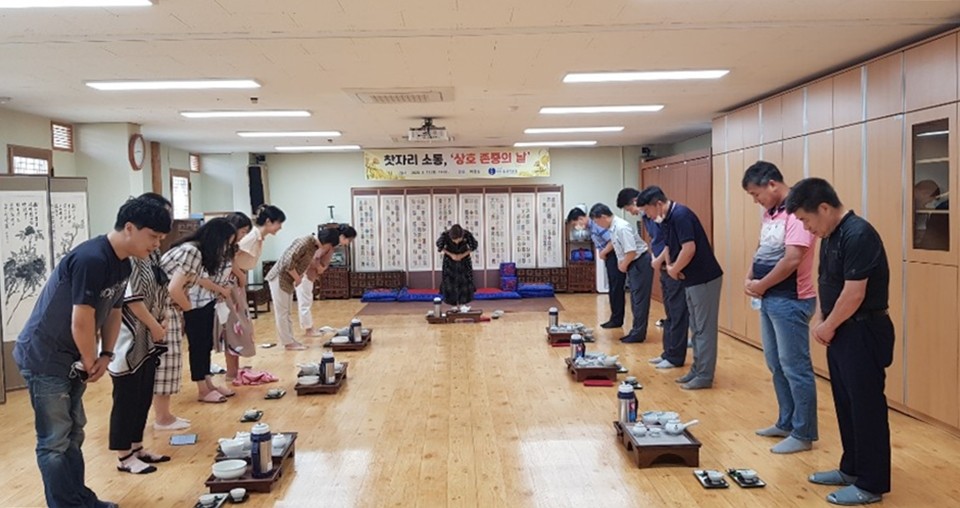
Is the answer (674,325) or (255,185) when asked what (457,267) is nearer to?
(674,325)

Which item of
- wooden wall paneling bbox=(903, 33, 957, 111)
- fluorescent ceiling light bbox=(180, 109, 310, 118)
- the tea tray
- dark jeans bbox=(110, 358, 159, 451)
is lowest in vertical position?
the tea tray

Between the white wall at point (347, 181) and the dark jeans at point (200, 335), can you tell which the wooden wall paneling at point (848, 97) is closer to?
the dark jeans at point (200, 335)

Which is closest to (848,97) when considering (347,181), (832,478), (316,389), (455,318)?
(832,478)

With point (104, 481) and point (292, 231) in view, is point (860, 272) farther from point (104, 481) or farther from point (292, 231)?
point (292, 231)

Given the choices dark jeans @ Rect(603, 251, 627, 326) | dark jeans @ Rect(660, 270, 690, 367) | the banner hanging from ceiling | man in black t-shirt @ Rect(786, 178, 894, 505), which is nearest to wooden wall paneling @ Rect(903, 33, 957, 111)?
man in black t-shirt @ Rect(786, 178, 894, 505)

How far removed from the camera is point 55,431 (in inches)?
120

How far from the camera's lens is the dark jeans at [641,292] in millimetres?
7594

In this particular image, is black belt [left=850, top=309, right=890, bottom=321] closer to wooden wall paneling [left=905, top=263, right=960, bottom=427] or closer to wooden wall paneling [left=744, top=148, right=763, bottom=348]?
Result: wooden wall paneling [left=905, top=263, right=960, bottom=427]

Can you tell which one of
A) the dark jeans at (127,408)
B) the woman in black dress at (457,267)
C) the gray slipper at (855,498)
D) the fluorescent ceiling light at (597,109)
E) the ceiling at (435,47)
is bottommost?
the gray slipper at (855,498)

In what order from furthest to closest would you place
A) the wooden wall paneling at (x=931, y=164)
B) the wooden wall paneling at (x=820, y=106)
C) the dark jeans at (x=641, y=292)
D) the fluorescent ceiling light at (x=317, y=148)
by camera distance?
the fluorescent ceiling light at (x=317, y=148) < the dark jeans at (x=641, y=292) < the wooden wall paneling at (x=820, y=106) < the wooden wall paneling at (x=931, y=164)

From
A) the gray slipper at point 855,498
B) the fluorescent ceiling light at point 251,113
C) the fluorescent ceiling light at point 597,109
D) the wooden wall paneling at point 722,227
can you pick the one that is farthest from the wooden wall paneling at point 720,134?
the gray slipper at point 855,498

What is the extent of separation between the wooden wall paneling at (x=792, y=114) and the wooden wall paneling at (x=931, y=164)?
5.24 feet

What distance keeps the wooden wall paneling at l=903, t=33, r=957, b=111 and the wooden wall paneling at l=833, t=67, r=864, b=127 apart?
568mm

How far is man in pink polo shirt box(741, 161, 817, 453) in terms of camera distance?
3.97 m
